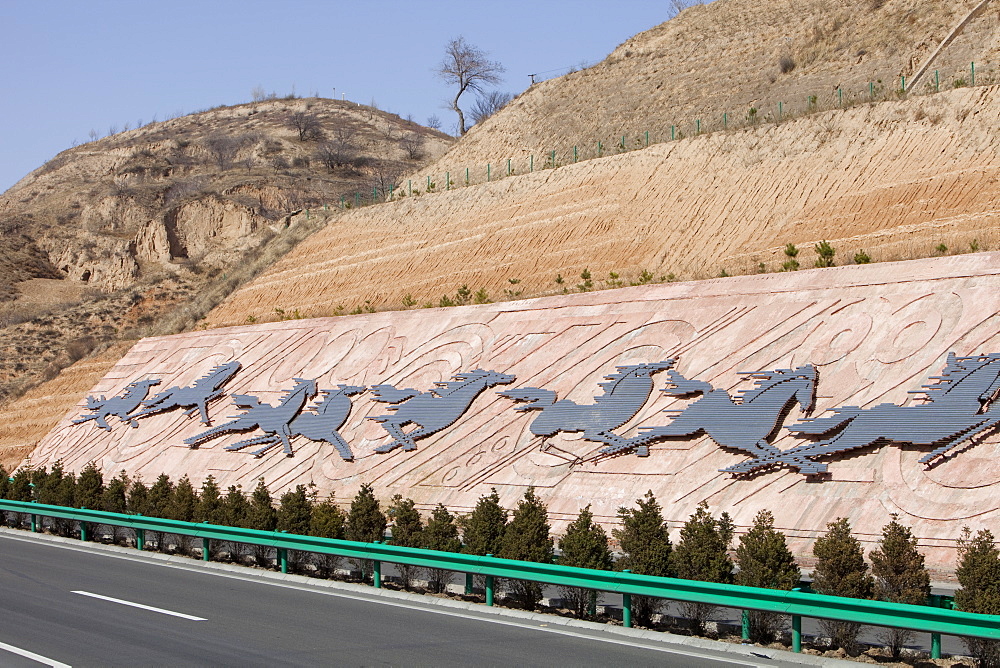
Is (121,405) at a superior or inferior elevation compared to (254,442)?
superior

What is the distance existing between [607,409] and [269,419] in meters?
10.6

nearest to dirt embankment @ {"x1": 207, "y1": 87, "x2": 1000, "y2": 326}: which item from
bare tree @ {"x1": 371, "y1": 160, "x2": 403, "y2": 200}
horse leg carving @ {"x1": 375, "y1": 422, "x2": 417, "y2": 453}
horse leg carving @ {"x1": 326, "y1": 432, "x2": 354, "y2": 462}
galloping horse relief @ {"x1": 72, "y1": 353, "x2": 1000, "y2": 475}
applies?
galloping horse relief @ {"x1": 72, "y1": 353, "x2": 1000, "y2": 475}

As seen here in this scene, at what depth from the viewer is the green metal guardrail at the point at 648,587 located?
8992 millimetres

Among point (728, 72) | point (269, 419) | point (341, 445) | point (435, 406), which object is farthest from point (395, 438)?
point (728, 72)

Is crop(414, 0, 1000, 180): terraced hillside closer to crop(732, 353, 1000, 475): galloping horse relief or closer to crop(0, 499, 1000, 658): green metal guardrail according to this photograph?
crop(732, 353, 1000, 475): galloping horse relief

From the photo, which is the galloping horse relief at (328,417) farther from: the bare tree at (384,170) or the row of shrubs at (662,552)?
the bare tree at (384,170)

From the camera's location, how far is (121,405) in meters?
31.4

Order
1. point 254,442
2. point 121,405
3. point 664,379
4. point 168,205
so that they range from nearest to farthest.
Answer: point 664,379
point 254,442
point 121,405
point 168,205

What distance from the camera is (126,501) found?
23.5 m

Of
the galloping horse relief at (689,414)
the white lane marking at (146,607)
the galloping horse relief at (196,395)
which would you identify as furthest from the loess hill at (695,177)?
the white lane marking at (146,607)

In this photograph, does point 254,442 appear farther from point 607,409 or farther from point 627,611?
point 627,611

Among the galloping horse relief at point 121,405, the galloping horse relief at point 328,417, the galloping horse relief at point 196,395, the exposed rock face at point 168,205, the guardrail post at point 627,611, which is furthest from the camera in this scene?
the exposed rock face at point 168,205

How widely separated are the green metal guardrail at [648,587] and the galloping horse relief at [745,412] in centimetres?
549

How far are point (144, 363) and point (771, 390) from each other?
2315 centimetres
